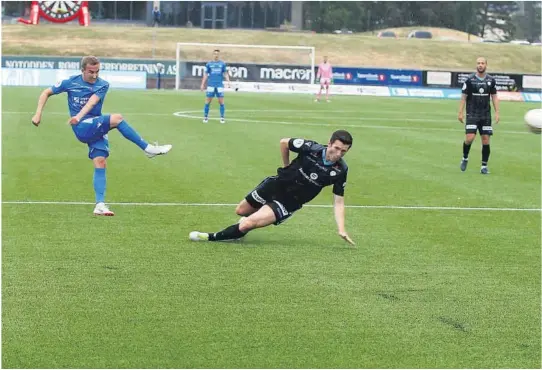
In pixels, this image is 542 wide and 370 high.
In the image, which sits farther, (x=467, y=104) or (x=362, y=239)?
(x=467, y=104)

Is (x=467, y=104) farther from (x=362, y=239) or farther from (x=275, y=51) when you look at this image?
(x=275, y=51)

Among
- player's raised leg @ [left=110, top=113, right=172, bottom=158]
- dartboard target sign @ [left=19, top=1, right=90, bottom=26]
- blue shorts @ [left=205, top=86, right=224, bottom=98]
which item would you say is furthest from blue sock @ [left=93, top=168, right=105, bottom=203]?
dartboard target sign @ [left=19, top=1, right=90, bottom=26]

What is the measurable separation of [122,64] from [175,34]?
24754 mm

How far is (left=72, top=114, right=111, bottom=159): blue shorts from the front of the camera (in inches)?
532

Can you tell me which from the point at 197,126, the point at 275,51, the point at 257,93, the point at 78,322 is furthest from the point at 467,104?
the point at 275,51

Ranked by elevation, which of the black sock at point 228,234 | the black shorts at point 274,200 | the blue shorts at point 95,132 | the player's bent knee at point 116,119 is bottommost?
the black sock at point 228,234

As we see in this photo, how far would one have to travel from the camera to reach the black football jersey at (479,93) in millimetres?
20141

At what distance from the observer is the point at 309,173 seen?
1145 centimetres

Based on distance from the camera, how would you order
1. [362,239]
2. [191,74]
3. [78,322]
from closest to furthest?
[78,322], [362,239], [191,74]

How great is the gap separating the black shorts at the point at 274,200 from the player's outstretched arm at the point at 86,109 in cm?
262

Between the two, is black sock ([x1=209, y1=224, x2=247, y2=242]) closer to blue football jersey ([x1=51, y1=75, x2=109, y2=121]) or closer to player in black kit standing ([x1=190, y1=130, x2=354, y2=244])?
player in black kit standing ([x1=190, y1=130, x2=354, y2=244])

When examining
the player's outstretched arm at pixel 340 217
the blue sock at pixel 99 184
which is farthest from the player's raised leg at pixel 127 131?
the player's outstretched arm at pixel 340 217

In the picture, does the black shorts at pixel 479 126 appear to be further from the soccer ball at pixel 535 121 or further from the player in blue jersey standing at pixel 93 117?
the player in blue jersey standing at pixel 93 117

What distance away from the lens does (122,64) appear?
5644cm
